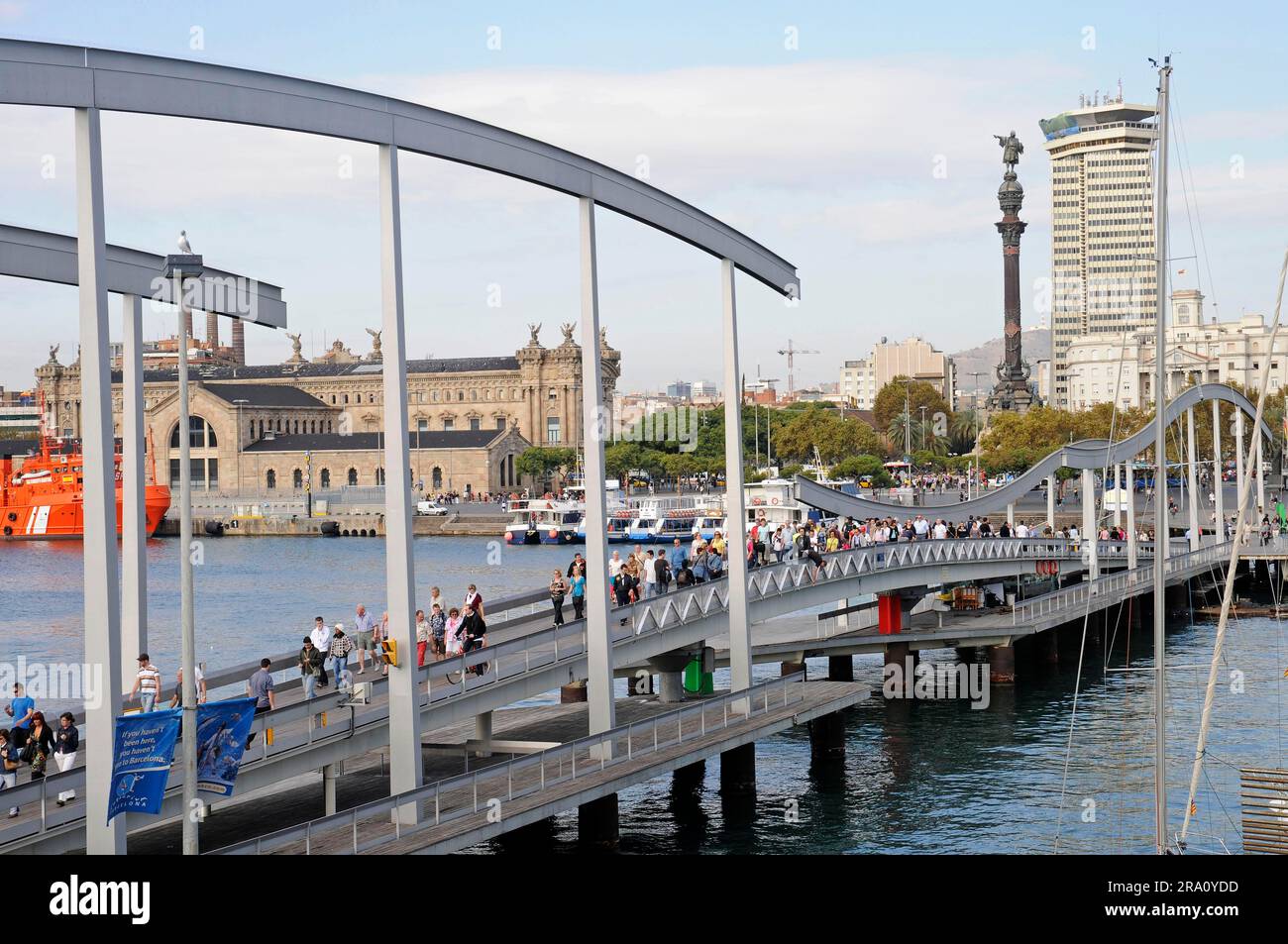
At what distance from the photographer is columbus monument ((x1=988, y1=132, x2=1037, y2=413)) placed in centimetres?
15825

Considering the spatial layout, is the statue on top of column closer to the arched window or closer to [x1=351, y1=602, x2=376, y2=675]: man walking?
the arched window

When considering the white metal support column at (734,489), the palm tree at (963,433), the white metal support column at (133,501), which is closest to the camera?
the white metal support column at (133,501)

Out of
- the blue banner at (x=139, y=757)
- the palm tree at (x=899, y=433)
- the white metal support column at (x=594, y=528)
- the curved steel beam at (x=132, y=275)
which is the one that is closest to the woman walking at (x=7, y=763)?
the blue banner at (x=139, y=757)

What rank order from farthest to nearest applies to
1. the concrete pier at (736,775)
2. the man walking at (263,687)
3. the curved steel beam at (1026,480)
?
the curved steel beam at (1026,480), the concrete pier at (736,775), the man walking at (263,687)

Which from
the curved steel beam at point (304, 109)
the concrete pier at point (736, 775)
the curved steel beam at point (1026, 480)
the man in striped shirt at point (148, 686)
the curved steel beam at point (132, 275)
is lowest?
the concrete pier at point (736, 775)

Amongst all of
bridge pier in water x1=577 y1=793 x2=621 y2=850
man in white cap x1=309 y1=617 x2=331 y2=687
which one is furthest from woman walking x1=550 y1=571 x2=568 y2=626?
man in white cap x1=309 y1=617 x2=331 y2=687

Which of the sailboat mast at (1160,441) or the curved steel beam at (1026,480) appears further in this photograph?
the curved steel beam at (1026,480)

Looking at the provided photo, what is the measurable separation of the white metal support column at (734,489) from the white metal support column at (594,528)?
4014 millimetres

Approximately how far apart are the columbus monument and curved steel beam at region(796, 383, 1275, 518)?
92025 mm

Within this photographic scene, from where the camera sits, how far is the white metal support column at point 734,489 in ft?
85.1

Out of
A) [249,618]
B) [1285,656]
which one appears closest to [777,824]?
[1285,656]

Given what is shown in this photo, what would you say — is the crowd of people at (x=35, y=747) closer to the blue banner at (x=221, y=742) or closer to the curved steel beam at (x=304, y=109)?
the blue banner at (x=221, y=742)
